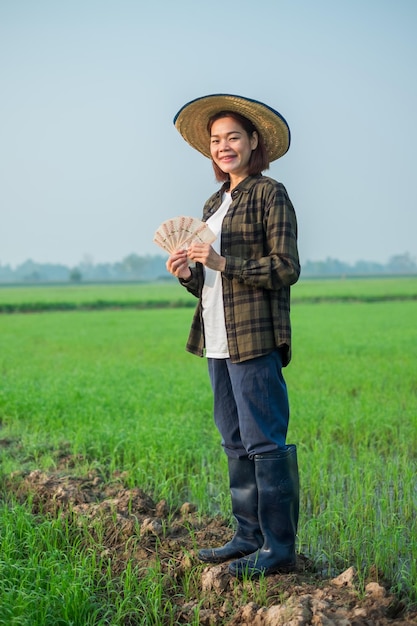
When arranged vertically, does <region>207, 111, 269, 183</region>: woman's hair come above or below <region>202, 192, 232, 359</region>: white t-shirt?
above

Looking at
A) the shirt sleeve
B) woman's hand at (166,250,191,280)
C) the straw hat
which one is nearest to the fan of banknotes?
woman's hand at (166,250,191,280)

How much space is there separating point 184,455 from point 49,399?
2.56 m

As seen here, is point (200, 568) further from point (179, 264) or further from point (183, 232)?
point (183, 232)

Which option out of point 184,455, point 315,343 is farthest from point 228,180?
point 315,343

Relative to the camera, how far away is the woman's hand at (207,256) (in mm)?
2803

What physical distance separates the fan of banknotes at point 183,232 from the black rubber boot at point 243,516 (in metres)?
1.00

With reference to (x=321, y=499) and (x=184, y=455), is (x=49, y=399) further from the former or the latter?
(x=321, y=499)

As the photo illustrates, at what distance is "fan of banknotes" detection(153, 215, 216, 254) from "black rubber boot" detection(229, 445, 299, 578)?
94 cm

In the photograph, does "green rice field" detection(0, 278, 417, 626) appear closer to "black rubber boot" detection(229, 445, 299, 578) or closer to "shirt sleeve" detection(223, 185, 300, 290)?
"black rubber boot" detection(229, 445, 299, 578)

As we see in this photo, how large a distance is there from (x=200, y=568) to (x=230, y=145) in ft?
6.07

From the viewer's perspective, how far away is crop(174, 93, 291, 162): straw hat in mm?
2939

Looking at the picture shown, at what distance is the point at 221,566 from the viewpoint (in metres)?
3.00

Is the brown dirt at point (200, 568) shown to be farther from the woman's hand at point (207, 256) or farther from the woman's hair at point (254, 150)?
the woman's hair at point (254, 150)

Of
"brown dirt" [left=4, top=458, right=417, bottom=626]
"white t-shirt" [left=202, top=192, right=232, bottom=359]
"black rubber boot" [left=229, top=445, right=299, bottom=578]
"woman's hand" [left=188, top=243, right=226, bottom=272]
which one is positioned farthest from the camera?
"white t-shirt" [left=202, top=192, right=232, bottom=359]
